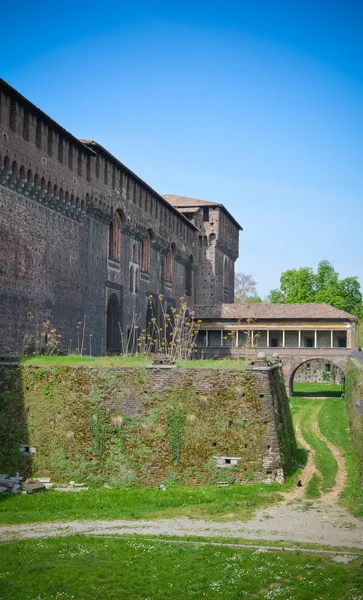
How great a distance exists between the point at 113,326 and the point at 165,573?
21.0m

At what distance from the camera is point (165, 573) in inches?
327

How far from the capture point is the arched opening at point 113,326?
28.4 meters

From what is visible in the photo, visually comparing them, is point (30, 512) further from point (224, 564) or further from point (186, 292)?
point (186, 292)

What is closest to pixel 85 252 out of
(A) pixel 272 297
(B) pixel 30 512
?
(B) pixel 30 512

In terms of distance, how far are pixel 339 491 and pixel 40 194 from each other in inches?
522

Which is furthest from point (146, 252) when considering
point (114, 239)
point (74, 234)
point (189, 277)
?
point (189, 277)

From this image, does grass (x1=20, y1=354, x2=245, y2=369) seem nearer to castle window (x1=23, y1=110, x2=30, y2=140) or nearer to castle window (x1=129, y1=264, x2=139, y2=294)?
castle window (x1=23, y1=110, x2=30, y2=140)

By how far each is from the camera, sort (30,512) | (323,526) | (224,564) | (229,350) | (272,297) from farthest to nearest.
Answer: (272,297) < (229,350) < (30,512) < (323,526) < (224,564)

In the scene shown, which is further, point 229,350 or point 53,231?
point 229,350

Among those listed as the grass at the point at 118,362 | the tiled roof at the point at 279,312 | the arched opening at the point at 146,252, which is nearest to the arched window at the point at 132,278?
the arched opening at the point at 146,252

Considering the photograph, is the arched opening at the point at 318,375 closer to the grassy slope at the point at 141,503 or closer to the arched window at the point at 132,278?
the arched window at the point at 132,278

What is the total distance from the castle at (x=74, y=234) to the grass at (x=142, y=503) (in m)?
7.24

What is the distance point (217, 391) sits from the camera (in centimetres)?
1429

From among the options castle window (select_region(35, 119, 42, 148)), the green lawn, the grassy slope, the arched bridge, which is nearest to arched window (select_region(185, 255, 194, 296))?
the arched bridge
